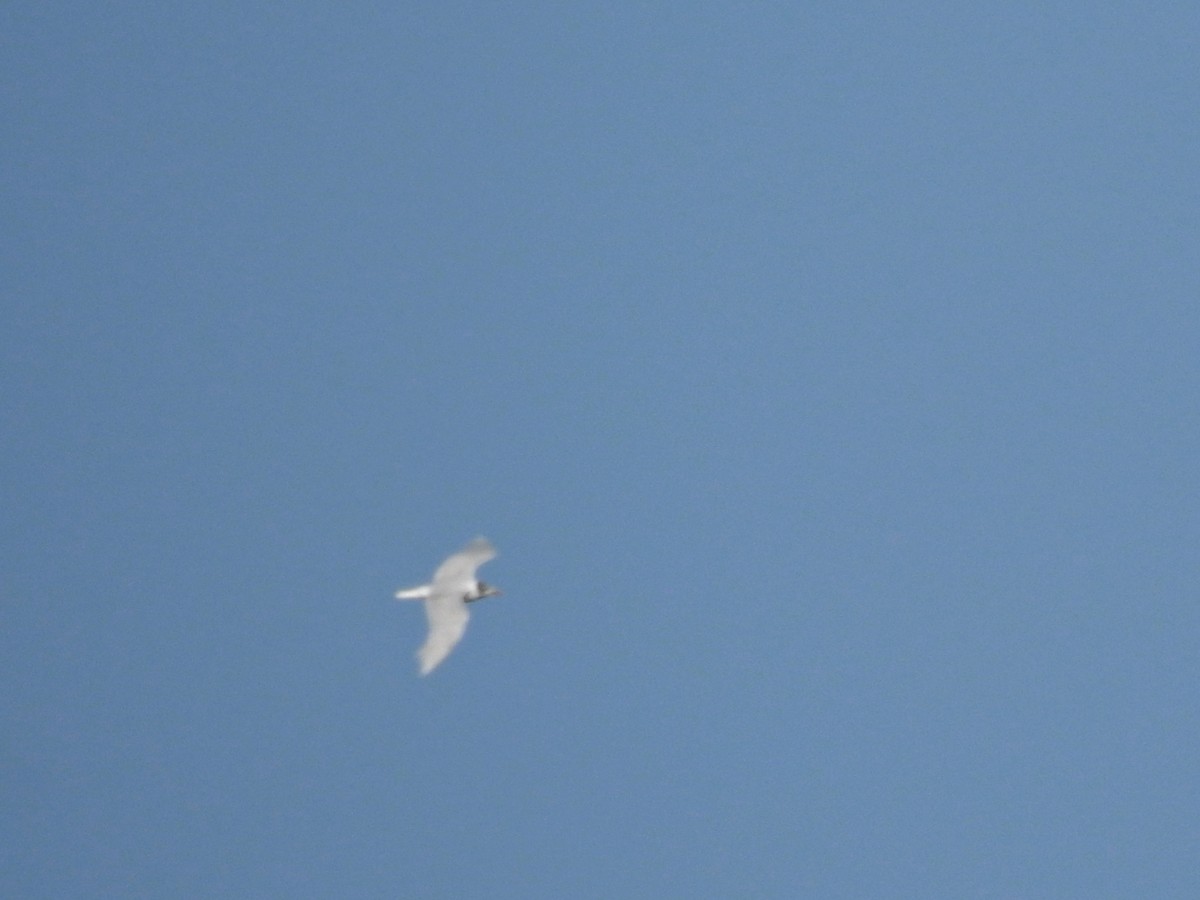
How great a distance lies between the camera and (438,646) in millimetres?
40750

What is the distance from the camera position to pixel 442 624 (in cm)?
4091

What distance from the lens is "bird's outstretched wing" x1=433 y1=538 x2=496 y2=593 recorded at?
134 feet

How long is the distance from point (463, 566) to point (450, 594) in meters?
0.30

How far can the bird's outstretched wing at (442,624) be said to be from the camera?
40.6 m

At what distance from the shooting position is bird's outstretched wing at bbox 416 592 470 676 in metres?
40.6

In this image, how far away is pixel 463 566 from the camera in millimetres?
41094

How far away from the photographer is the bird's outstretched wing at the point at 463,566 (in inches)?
1613

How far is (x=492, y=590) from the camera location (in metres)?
41.8

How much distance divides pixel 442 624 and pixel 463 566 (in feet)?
2.06

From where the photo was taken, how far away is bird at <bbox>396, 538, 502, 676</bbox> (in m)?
40.8

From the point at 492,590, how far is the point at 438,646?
126 cm

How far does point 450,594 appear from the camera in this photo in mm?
41094

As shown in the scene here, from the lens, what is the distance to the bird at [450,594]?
40.8 metres
